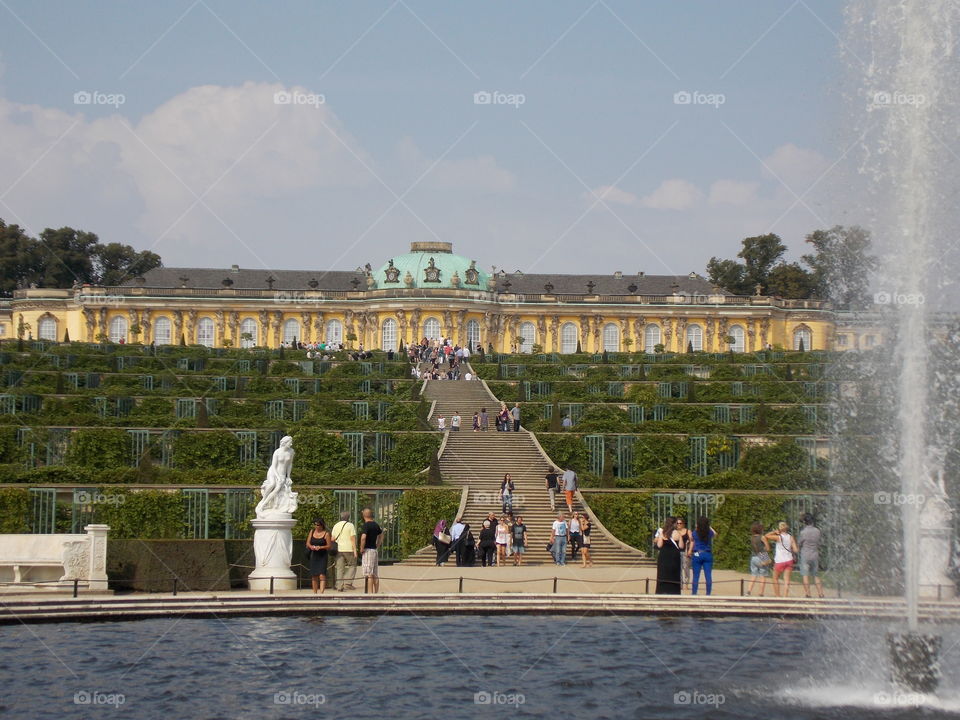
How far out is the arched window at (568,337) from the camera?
254 feet

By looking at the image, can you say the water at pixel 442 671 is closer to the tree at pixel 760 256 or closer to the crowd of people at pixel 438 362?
the crowd of people at pixel 438 362

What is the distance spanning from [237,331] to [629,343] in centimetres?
1958

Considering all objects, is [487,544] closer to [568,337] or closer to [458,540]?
[458,540]

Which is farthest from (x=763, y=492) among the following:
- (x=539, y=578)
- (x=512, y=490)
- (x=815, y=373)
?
(x=815, y=373)

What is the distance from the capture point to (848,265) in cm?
1577

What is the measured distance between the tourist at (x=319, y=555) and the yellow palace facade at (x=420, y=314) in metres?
54.7

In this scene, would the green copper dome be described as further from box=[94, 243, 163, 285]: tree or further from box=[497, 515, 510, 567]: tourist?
box=[497, 515, 510, 567]: tourist

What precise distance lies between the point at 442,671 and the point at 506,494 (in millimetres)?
12303

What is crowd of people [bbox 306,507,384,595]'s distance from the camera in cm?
2017
